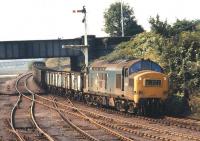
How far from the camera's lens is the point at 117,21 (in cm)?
10131

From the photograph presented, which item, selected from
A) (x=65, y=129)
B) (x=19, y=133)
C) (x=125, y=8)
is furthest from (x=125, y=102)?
(x=125, y=8)

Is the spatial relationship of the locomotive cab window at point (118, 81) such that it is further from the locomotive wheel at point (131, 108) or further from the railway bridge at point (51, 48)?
the railway bridge at point (51, 48)

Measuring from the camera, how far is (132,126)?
2325cm

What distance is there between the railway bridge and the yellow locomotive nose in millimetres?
44500

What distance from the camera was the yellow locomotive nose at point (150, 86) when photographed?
26.1 meters

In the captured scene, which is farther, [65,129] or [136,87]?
[136,87]

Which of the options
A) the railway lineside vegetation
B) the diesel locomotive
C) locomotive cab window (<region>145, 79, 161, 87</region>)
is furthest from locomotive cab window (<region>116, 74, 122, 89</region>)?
the railway lineside vegetation

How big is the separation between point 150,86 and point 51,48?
4586cm

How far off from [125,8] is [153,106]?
257 ft

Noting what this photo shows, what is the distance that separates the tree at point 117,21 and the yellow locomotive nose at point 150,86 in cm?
6874

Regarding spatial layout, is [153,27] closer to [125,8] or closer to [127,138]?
[127,138]

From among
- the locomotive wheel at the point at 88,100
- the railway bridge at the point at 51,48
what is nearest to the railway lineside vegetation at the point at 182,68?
the locomotive wheel at the point at 88,100

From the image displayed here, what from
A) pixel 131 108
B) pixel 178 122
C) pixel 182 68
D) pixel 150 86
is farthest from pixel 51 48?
pixel 178 122

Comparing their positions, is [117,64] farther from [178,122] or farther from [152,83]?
[178,122]
